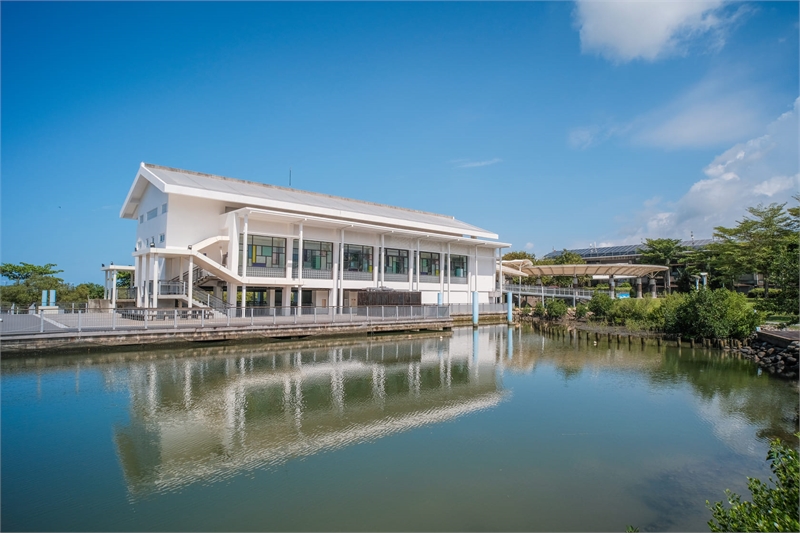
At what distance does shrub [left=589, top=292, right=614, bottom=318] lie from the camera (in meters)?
33.4

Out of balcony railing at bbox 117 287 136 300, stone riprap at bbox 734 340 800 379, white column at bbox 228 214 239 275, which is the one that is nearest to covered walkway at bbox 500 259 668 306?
stone riprap at bbox 734 340 800 379

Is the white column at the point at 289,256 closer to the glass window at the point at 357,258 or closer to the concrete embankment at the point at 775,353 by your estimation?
the glass window at the point at 357,258

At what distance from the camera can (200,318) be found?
22.5 meters

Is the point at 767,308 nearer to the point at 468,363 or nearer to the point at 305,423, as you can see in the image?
the point at 468,363

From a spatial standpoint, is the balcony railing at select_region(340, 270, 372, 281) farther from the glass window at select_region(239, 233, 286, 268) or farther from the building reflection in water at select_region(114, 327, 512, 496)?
the building reflection in water at select_region(114, 327, 512, 496)

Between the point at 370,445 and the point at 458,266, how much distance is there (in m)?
30.4

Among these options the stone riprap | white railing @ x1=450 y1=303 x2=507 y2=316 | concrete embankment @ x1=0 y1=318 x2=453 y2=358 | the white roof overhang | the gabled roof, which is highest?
the gabled roof

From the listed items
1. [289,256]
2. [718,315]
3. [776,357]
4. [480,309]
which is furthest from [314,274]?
[776,357]

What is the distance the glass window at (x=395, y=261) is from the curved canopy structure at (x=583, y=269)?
631 inches

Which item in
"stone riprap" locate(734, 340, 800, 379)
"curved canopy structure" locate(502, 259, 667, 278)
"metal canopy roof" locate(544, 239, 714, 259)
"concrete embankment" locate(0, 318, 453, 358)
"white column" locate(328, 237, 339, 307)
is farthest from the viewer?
"metal canopy roof" locate(544, 239, 714, 259)

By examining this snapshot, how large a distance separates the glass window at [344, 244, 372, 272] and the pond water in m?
15.0

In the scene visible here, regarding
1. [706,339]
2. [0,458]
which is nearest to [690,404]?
[706,339]

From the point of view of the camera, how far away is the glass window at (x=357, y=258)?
31.7 m

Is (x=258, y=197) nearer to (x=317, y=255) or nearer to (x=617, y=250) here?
(x=317, y=255)
